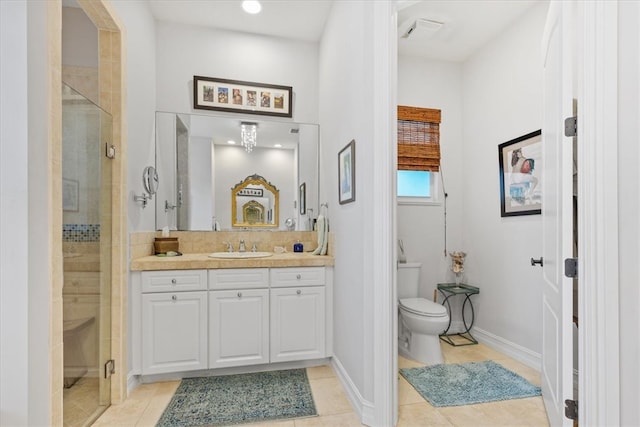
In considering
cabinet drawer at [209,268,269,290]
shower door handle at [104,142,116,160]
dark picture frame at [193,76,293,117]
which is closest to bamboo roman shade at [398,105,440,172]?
dark picture frame at [193,76,293,117]

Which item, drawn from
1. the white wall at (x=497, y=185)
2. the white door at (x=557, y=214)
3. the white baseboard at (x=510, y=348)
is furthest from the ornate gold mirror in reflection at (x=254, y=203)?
the white baseboard at (x=510, y=348)

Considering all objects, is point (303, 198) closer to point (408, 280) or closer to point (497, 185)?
point (408, 280)

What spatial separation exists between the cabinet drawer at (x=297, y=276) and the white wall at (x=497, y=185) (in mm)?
1691

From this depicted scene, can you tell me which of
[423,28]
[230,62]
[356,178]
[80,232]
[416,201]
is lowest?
[80,232]

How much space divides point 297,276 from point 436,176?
1.91m

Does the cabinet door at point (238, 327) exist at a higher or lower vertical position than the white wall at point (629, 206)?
lower

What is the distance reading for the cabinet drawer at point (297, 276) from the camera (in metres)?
2.45

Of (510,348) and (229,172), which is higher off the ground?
(229,172)

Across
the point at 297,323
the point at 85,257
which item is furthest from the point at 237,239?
the point at 85,257

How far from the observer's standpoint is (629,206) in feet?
3.48

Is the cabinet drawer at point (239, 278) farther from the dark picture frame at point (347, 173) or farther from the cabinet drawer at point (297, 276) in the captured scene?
the dark picture frame at point (347, 173)

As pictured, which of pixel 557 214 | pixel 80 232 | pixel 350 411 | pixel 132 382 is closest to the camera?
pixel 557 214
